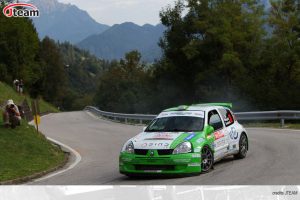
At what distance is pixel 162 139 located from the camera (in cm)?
1123

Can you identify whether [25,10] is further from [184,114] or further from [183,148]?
[183,148]

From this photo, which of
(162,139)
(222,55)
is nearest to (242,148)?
(162,139)

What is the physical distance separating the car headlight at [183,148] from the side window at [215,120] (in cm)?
155

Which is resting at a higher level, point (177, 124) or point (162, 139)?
point (177, 124)

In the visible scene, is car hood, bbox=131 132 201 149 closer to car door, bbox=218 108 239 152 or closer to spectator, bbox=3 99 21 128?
car door, bbox=218 108 239 152

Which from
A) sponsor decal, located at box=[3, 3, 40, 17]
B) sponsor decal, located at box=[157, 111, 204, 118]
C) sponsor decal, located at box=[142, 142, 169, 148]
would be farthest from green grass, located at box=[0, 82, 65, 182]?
sponsor decal, located at box=[3, 3, 40, 17]

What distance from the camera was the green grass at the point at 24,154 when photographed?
42.0 ft

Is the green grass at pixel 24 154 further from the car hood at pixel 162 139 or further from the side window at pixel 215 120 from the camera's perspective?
the side window at pixel 215 120

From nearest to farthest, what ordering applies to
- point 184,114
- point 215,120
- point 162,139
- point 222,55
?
point 162,139 → point 184,114 → point 215,120 → point 222,55

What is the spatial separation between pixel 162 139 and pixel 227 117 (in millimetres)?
3002

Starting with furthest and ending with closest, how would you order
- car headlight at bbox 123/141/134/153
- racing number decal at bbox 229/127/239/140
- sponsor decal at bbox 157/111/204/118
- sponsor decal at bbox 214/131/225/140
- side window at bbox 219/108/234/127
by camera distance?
side window at bbox 219/108/234/127, racing number decal at bbox 229/127/239/140, sponsor decal at bbox 157/111/204/118, sponsor decal at bbox 214/131/225/140, car headlight at bbox 123/141/134/153

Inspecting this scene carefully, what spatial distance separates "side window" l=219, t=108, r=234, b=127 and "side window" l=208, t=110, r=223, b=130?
1.03ft

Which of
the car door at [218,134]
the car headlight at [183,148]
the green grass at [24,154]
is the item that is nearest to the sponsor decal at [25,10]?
the green grass at [24,154]

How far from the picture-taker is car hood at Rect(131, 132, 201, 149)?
36.0 feet
